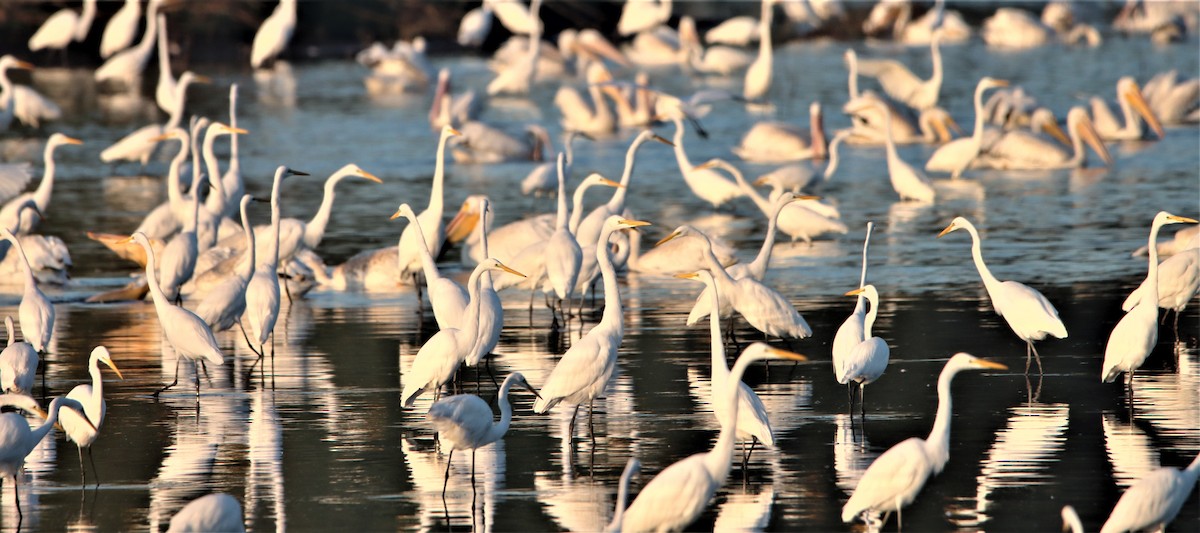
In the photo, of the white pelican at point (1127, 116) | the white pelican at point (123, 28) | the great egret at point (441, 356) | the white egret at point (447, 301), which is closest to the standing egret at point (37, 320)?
the white egret at point (447, 301)

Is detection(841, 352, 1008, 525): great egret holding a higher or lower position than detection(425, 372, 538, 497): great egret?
lower

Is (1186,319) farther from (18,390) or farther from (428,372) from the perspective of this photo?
(18,390)

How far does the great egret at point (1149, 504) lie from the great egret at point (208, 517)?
11.6ft

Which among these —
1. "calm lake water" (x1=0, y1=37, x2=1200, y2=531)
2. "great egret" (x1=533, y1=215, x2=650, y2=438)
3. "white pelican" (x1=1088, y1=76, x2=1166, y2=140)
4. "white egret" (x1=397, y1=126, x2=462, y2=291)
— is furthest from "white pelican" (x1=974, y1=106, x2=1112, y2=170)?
"great egret" (x1=533, y1=215, x2=650, y2=438)

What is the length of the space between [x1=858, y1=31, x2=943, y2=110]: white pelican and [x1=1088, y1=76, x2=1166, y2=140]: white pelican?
3.05 metres

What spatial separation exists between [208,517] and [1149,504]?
3733mm

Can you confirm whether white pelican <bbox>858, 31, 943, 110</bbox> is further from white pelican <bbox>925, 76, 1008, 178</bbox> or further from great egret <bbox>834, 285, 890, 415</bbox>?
great egret <bbox>834, 285, 890, 415</bbox>

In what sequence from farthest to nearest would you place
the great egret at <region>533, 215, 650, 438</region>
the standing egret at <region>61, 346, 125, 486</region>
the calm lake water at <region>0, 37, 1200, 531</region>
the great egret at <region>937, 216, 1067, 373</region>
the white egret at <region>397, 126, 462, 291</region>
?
the white egret at <region>397, 126, 462, 291</region> → the great egret at <region>937, 216, 1067, 373</region> → the great egret at <region>533, 215, 650, 438</region> → the standing egret at <region>61, 346, 125, 486</region> → the calm lake water at <region>0, 37, 1200, 531</region>

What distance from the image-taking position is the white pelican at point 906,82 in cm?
2902

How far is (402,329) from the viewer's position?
13.1 meters

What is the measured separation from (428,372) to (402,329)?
370 centimetres

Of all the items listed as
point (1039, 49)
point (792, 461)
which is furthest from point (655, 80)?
point (792, 461)

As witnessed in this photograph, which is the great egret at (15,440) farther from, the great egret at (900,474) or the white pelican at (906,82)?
the white pelican at (906,82)

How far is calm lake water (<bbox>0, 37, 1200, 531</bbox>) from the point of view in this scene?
7.98 m
